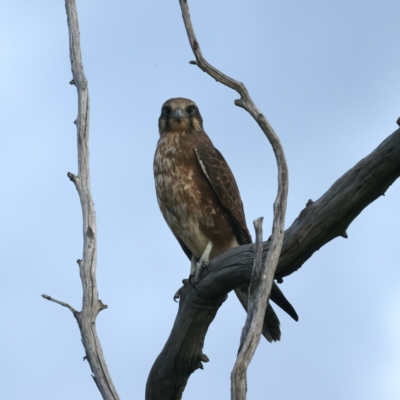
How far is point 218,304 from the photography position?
156 inches

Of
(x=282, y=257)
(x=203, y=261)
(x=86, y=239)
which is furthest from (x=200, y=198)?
(x=282, y=257)

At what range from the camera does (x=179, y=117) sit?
5.02m

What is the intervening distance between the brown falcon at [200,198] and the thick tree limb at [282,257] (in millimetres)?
639

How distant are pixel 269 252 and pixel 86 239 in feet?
3.19

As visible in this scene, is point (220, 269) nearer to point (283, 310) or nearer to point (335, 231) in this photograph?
point (283, 310)

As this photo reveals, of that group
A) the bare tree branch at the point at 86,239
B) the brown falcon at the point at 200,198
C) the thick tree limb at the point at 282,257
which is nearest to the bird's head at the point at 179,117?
the brown falcon at the point at 200,198

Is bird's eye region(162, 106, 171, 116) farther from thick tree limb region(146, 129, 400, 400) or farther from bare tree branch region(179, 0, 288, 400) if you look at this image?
bare tree branch region(179, 0, 288, 400)

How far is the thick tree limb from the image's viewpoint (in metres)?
3.02

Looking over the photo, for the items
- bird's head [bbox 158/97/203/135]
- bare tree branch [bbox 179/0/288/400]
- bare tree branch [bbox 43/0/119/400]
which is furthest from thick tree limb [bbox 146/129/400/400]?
bird's head [bbox 158/97/203/135]

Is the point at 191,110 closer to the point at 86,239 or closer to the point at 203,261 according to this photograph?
the point at 203,261

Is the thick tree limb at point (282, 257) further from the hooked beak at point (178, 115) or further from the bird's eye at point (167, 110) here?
the bird's eye at point (167, 110)

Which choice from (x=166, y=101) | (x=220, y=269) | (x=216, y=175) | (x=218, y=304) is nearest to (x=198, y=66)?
(x=220, y=269)

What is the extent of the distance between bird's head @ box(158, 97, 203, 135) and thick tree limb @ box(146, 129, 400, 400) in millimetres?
1245

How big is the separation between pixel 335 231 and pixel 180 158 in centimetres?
175
